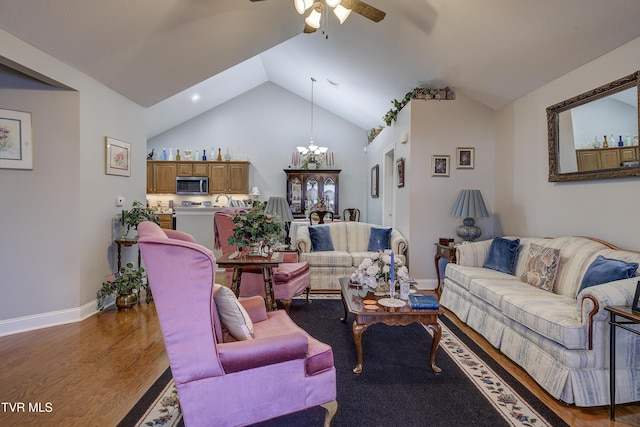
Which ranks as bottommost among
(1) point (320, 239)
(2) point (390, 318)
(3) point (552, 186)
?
(2) point (390, 318)

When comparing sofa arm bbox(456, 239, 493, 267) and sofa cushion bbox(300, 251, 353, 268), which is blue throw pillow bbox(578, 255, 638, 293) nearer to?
sofa arm bbox(456, 239, 493, 267)

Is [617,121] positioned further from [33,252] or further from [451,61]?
[33,252]

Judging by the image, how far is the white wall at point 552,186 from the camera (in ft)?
8.73

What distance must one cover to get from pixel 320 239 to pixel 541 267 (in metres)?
2.81

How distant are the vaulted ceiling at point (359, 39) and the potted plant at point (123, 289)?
214cm

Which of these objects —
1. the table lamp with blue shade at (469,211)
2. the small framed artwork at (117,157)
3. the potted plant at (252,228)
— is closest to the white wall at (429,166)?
the table lamp with blue shade at (469,211)

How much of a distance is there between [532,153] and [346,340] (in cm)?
291

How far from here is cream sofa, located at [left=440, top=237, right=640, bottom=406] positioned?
1939 mm

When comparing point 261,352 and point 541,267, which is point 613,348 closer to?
point 541,267

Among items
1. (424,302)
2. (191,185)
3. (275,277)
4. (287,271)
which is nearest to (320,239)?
(287,271)

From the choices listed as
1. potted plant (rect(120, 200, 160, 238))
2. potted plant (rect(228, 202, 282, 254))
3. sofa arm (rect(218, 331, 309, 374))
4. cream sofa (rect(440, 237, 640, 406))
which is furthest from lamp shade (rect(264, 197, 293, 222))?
sofa arm (rect(218, 331, 309, 374))

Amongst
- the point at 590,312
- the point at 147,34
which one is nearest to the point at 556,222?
the point at 590,312

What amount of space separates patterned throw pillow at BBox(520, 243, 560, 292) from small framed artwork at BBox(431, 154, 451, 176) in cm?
171

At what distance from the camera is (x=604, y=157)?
280cm
